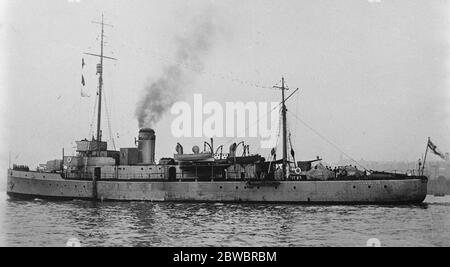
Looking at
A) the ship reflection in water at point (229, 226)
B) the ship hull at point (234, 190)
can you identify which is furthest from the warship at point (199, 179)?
the ship reflection in water at point (229, 226)

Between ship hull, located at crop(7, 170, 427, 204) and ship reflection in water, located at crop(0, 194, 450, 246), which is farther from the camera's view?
ship hull, located at crop(7, 170, 427, 204)

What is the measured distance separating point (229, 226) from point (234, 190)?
39.6 ft

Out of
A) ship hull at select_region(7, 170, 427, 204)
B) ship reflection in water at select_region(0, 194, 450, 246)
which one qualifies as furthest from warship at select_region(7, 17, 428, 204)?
ship reflection in water at select_region(0, 194, 450, 246)

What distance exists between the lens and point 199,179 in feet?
116

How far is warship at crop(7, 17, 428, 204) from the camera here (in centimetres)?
3128

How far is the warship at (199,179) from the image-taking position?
31281 mm

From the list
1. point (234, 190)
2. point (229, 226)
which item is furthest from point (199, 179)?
point (229, 226)

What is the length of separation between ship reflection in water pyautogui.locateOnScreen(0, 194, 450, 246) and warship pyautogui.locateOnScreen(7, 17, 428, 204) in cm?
204

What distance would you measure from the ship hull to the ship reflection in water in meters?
1.84

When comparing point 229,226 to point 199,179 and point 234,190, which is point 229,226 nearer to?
point 234,190

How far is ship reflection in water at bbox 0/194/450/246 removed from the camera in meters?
17.7

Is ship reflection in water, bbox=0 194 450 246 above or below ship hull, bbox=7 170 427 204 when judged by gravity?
below

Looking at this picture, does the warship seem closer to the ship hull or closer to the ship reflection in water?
the ship hull

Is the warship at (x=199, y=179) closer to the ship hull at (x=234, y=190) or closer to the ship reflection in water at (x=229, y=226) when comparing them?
the ship hull at (x=234, y=190)
